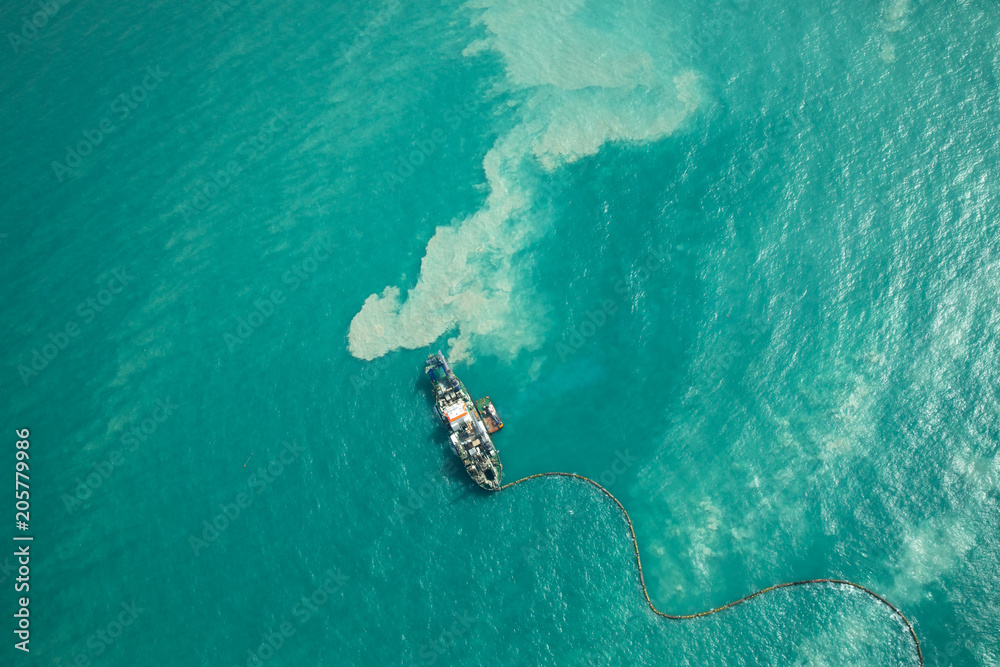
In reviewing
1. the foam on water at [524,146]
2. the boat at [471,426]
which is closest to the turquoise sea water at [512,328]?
the foam on water at [524,146]

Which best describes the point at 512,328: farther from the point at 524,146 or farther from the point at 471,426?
the point at 524,146

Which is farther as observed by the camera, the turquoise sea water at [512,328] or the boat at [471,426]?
the boat at [471,426]

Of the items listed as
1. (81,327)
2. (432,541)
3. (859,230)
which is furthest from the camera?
(81,327)

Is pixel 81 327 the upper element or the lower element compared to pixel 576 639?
upper

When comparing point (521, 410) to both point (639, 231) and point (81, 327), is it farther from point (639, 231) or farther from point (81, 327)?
point (81, 327)

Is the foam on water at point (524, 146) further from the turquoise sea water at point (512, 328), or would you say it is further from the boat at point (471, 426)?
the boat at point (471, 426)

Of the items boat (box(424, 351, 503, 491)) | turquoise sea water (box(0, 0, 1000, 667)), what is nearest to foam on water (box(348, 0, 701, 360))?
turquoise sea water (box(0, 0, 1000, 667))

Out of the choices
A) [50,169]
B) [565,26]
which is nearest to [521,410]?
[565,26]
